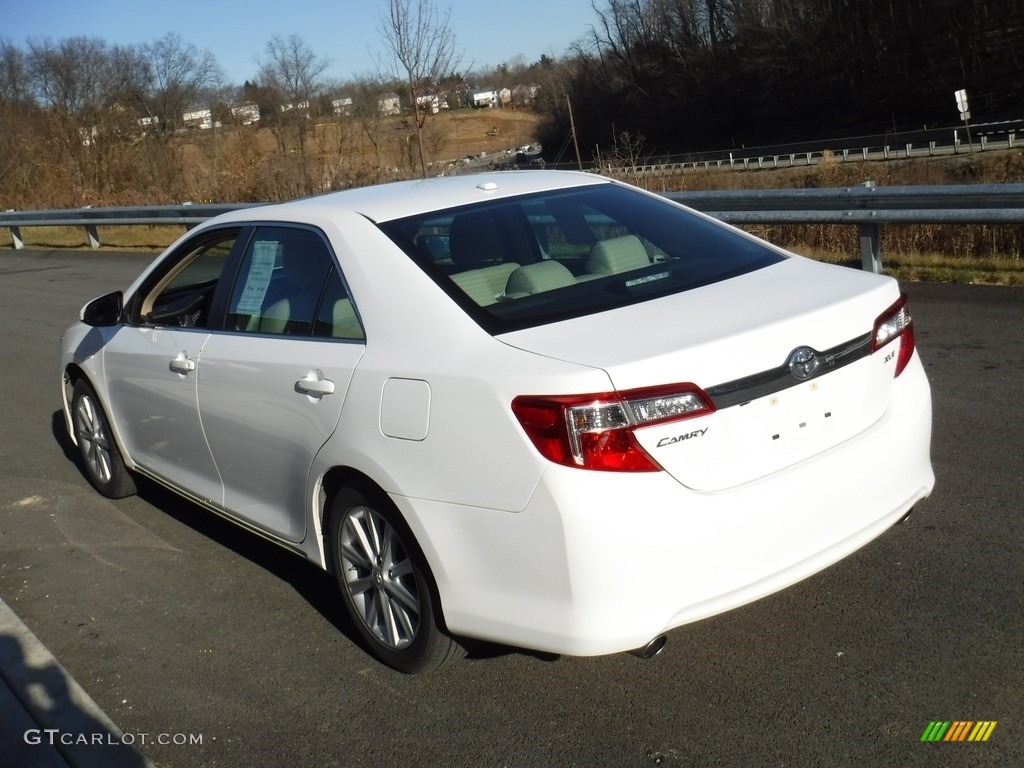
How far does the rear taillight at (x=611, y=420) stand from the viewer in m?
3.11

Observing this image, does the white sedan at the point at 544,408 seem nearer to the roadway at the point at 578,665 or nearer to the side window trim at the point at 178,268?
the side window trim at the point at 178,268

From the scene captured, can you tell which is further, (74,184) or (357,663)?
(74,184)

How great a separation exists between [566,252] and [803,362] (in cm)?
123

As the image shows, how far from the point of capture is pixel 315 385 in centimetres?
400

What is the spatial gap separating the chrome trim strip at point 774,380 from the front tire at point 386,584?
1.12 m

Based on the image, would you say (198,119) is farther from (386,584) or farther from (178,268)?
(386,584)

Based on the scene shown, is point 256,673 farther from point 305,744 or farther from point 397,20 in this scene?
point 397,20

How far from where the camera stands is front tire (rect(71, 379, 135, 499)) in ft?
20.1

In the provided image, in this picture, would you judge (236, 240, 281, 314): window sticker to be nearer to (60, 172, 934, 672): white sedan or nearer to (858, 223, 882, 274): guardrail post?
(60, 172, 934, 672): white sedan

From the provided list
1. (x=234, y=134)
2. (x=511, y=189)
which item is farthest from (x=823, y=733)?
(x=234, y=134)

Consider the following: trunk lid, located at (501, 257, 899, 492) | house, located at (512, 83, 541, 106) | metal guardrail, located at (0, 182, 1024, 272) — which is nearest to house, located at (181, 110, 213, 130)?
metal guardrail, located at (0, 182, 1024, 272)

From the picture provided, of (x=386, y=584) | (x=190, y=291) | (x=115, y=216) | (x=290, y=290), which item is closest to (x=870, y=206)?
(x=190, y=291)

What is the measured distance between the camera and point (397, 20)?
17125 millimetres

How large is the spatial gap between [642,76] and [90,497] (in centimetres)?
9451
